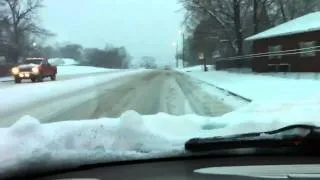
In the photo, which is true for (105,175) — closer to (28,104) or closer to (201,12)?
(28,104)

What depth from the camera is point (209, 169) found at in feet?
10.2

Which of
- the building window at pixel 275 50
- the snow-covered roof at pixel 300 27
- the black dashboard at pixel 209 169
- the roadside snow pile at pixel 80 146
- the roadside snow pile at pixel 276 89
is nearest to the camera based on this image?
the black dashboard at pixel 209 169

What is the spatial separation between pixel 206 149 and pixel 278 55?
127 ft

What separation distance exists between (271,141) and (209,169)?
46 centimetres

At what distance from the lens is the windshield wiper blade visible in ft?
10.9

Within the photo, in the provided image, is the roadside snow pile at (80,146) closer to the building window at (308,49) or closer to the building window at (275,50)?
the building window at (308,49)

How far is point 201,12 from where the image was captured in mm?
58406

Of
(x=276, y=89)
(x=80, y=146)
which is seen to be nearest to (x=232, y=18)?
(x=276, y=89)

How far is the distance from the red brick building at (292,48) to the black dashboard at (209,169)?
101 feet

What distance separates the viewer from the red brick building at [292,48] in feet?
117

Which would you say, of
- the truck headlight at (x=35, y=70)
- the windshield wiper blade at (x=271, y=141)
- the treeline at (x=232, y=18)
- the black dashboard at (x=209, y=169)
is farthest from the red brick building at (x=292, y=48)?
the black dashboard at (x=209, y=169)

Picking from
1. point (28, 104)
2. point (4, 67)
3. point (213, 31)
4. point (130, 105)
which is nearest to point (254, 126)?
point (130, 105)

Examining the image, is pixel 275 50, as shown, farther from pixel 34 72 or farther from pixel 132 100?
pixel 132 100

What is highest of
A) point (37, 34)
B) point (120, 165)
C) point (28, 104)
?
point (37, 34)
